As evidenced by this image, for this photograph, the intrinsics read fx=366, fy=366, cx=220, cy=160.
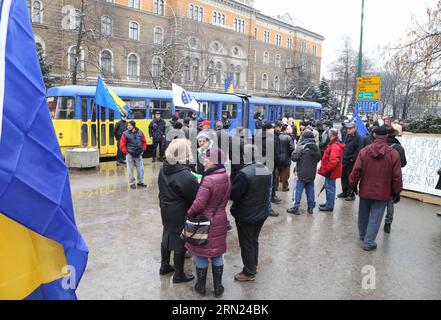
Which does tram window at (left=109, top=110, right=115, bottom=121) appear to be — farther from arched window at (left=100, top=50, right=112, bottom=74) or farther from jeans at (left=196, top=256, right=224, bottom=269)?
arched window at (left=100, top=50, right=112, bottom=74)

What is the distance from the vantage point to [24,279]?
6.84ft

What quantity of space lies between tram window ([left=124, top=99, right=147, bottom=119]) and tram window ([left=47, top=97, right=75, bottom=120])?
7.75 feet

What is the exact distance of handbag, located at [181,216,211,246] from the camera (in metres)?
3.88

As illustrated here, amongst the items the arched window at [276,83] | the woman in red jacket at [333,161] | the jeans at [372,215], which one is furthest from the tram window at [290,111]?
the arched window at [276,83]

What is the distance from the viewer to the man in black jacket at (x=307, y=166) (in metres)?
7.38

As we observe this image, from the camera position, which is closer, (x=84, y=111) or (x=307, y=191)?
(x=307, y=191)

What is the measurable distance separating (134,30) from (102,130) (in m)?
30.7

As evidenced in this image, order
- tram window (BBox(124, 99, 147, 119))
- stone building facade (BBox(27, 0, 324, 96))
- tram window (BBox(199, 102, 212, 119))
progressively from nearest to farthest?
tram window (BBox(124, 99, 147, 119)) → tram window (BBox(199, 102, 212, 119)) → stone building facade (BBox(27, 0, 324, 96))

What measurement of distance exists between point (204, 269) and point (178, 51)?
34622 mm

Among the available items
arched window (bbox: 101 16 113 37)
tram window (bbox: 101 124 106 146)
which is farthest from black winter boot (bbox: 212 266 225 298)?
arched window (bbox: 101 16 113 37)

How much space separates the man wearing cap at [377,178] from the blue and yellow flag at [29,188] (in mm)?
4612

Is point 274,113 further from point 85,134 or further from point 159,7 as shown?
point 159,7

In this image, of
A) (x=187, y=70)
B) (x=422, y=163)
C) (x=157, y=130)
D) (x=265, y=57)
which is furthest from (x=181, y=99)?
(x=265, y=57)

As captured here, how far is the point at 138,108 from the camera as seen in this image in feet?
50.2
